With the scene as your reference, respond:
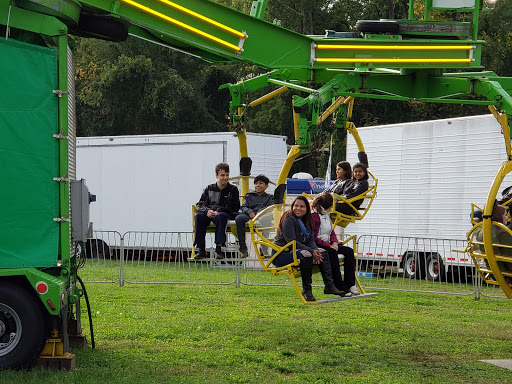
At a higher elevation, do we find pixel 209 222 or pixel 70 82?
pixel 70 82

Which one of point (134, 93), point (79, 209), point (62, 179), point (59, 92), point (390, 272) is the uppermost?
point (134, 93)

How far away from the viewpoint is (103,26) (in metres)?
9.53

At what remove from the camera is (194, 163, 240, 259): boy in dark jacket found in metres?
12.5

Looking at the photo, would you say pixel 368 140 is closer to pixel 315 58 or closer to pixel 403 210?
pixel 403 210

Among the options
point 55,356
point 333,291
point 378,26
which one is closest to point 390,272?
point 333,291

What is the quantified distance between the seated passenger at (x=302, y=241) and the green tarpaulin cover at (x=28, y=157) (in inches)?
127

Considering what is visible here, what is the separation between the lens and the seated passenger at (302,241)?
11.0 m

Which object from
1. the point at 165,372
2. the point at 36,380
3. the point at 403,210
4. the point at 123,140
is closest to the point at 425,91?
the point at 165,372

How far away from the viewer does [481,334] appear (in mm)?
12398

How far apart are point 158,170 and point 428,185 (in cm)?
877

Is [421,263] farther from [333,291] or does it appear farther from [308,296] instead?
[308,296]

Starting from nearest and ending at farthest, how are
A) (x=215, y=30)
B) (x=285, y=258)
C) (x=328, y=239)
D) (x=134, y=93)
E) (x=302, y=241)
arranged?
(x=215, y=30) < (x=285, y=258) < (x=302, y=241) < (x=328, y=239) < (x=134, y=93)

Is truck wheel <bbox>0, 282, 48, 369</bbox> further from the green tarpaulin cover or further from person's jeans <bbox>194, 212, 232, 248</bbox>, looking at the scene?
person's jeans <bbox>194, 212, 232, 248</bbox>

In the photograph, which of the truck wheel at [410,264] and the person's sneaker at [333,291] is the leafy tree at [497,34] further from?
the person's sneaker at [333,291]
